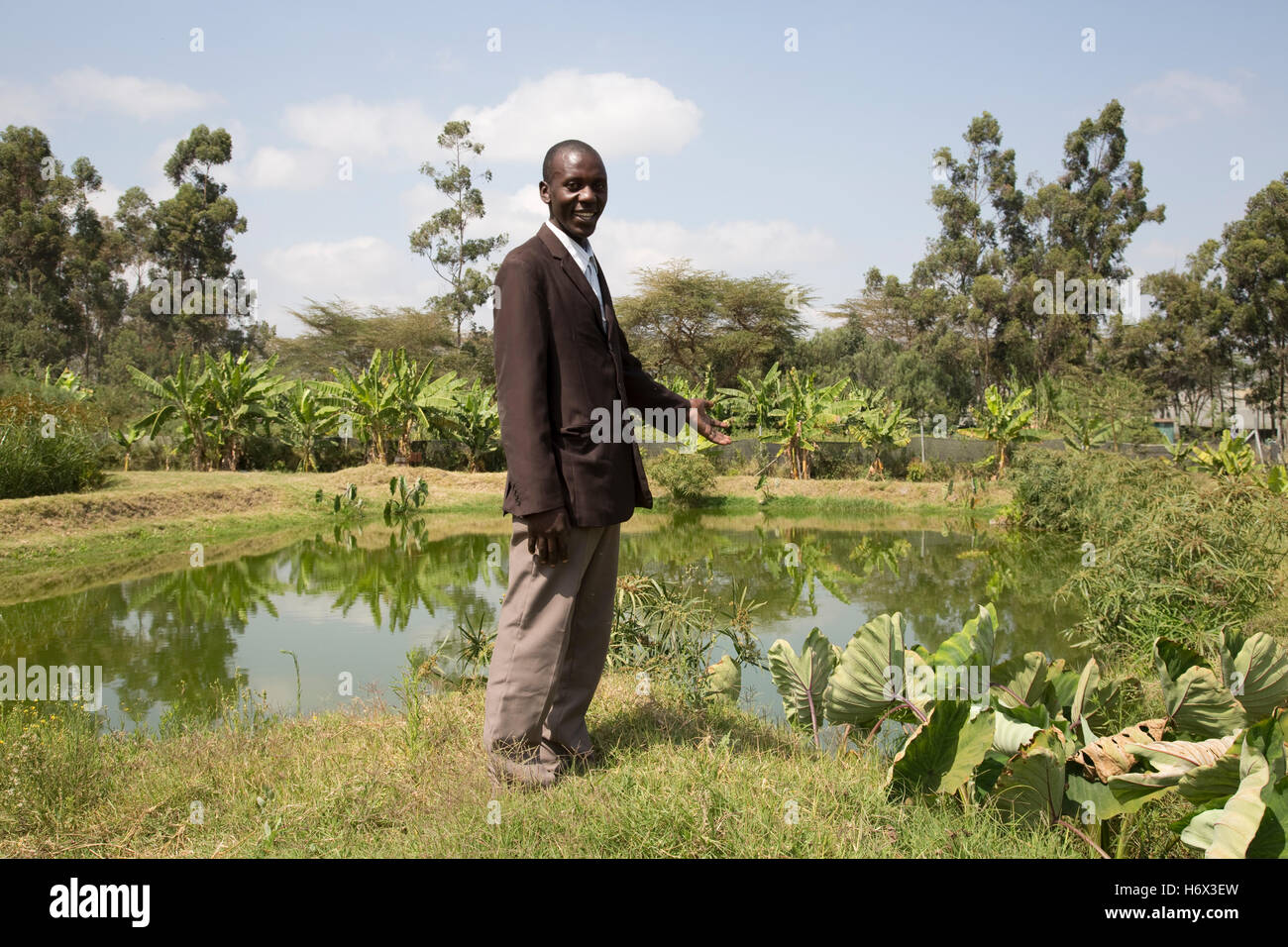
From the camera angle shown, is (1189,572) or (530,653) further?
(1189,572)

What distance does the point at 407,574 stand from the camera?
359 inches

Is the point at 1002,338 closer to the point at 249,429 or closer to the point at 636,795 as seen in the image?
the point at 249,429

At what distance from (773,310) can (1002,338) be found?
704cm

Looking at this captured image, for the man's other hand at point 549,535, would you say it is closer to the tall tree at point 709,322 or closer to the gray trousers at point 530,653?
the gray trousers at point 530,653

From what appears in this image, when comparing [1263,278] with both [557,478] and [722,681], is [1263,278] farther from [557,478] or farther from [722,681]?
[557,478]

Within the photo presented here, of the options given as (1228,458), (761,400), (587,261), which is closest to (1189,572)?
(587,261)

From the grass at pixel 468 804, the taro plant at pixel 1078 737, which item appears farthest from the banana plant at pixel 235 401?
the taro plant at pixel 1078 737

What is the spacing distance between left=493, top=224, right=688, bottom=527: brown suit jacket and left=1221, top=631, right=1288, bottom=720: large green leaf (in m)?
1.73

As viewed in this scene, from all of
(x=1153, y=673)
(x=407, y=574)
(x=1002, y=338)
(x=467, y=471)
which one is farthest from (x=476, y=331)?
(x=1153, y=673)

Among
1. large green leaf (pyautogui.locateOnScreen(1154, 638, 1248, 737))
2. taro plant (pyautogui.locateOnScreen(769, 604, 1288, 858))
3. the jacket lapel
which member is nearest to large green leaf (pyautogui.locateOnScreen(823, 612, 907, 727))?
taro plant (pyautogui.locateOnScreen(769, 604, 1288, 858))

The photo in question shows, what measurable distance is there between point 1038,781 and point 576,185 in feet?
6.76

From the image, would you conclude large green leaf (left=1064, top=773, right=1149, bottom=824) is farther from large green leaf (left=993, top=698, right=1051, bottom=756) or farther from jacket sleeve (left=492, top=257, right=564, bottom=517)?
jacket sleeve (left=492, top=257, right=564, bottom=517)

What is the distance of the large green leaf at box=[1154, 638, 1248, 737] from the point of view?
2.33m

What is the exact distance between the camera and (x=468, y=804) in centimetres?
226
